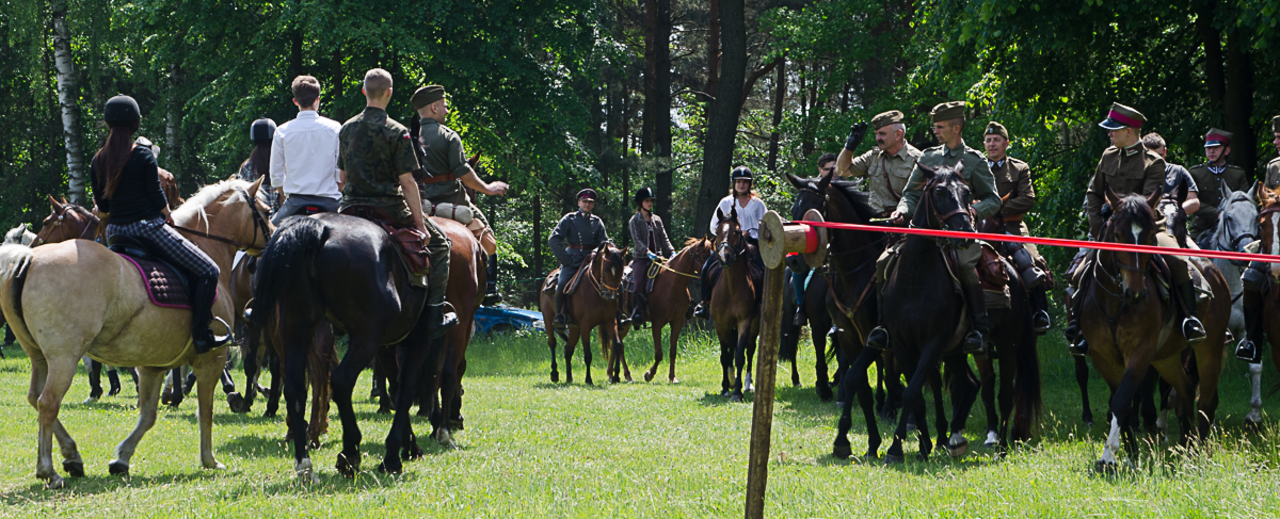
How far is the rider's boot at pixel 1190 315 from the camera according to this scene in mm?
7113

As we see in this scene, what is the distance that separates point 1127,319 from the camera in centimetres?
713

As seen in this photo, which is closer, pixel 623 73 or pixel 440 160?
pixel 440 160

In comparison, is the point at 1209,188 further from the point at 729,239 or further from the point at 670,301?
the point at 670,301

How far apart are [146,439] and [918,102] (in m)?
19.1

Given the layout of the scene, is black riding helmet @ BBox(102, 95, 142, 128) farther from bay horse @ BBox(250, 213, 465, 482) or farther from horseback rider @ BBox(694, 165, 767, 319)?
horseback rider @ BBox(694, 165, 767, 319)

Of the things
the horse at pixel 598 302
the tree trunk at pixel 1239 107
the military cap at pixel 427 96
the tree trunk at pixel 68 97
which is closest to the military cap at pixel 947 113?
the military cap at pixel 427 96

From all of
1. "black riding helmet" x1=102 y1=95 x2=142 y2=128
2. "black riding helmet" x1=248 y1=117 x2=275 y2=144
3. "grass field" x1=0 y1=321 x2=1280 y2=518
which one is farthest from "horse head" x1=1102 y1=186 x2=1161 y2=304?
"black riding helmet" x1=248 y1=117 x2=275 y2=144

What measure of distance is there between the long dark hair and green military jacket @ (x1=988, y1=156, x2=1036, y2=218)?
23.0 feet

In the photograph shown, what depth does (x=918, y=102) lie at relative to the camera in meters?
23.9

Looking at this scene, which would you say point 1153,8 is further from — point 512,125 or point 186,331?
point 512,125

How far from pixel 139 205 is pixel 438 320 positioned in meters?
2.10

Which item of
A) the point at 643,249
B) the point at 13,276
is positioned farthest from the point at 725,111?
the point at 13,276

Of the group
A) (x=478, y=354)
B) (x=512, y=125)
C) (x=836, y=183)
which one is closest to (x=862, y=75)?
(x=512, y=125)

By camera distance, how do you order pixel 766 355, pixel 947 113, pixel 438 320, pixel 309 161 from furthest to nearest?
pixel 947 113, pixel 309 161, pixel 438 320, pixel 766 355
